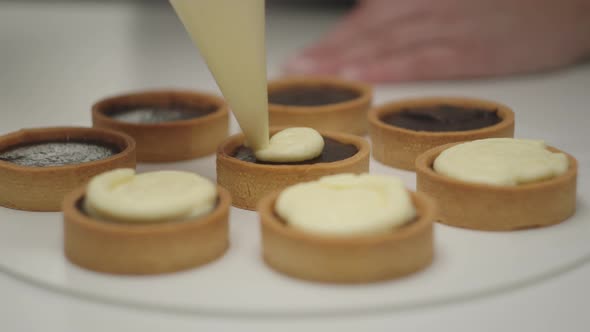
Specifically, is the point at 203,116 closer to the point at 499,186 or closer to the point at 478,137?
the point at 478,137

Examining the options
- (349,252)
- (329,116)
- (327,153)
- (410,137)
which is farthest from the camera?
(329,116)

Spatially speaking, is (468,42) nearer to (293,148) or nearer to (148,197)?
(293,148)

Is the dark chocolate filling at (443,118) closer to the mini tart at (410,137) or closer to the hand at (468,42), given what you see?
the mini tart at (410,137)

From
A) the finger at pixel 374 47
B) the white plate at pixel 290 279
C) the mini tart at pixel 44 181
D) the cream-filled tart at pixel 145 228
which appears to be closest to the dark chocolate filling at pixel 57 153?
the mini tart at pixel 44 181

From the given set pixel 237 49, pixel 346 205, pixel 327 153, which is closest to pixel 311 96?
pixel 327 153

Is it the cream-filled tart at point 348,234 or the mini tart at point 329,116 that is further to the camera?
the mini tart at point 329,116

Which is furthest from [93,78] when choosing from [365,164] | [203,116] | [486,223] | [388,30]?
[486,223]

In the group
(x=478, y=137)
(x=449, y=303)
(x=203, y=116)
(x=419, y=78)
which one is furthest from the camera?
(x=419, y=78)
